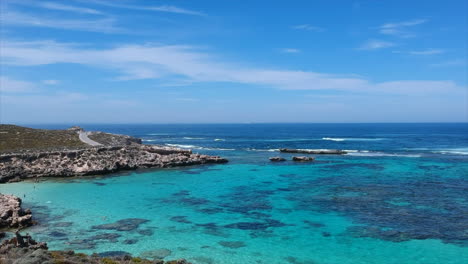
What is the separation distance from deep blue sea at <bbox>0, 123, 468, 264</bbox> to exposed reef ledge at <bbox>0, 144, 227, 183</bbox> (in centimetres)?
304

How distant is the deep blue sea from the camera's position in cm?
2166

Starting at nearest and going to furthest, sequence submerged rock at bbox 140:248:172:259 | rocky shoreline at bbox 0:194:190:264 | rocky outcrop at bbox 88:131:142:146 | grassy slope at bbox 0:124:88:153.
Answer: rocky shoreline at bbox 0:194:190:264 < submerged rock at bbox 140:248:172:259 < grassy slope at bbox 0:124:88:153 < rocky outcrop at bbox 88:131:142:146

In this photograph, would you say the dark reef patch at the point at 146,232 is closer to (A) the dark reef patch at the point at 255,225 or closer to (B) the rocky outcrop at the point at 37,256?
(A) the dark reef patch at the point at 255,225

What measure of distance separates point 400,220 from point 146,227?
1958 centimetres

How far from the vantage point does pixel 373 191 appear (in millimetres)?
38406

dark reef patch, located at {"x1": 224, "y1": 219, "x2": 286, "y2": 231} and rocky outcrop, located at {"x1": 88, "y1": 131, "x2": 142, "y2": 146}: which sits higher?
rocky outcrop, located at {"x1": 88, "y1": 131, "x2": 142, "y2": 146}

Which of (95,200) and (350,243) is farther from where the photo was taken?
(95,200)

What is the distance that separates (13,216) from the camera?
1019 inches

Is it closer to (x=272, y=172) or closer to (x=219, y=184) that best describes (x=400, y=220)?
(x=219, y=184)

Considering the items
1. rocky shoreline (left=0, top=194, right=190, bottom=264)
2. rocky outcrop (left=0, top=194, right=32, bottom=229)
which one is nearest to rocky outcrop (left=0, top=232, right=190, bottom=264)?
rocky shoreline (left=0, top=194, right=190, bottom=264)

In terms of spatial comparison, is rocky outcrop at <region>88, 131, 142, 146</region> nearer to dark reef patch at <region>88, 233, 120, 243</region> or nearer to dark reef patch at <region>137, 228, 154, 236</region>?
dark reef patch at <region>137, 228, 154, 236</region>

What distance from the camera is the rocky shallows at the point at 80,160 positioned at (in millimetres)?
46281

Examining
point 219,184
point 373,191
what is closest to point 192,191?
point 219,184

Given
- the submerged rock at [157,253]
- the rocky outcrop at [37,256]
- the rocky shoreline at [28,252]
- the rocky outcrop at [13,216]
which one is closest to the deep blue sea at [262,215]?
the submerged rock at [157,253]
